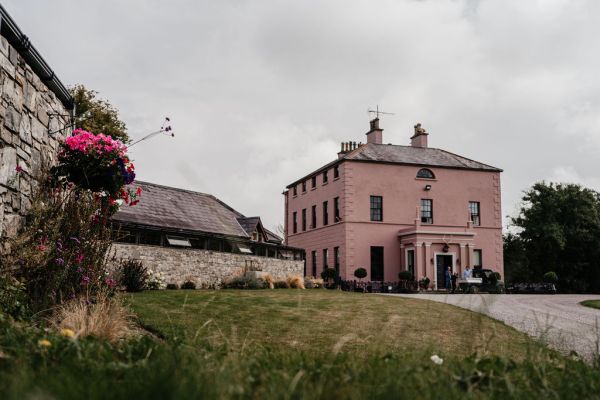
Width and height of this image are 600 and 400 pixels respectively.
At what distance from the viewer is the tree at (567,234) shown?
35688 millimetres

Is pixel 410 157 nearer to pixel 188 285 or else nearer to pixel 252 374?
pixel 188 285

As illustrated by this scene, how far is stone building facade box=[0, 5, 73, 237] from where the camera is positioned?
7.14m

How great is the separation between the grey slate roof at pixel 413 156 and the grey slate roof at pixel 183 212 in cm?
900

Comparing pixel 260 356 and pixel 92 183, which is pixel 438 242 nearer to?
pixel 92 183

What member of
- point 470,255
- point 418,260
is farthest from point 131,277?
point 470,255

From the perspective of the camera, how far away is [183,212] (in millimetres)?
24234

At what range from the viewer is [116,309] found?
6.70 meters

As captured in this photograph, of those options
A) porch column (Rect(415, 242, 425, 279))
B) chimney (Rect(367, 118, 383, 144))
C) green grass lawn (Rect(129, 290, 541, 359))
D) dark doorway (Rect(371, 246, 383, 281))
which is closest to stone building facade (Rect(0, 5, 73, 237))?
green grass lawn (Rect(129, 290, 541, 359))

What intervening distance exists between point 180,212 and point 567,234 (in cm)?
2610

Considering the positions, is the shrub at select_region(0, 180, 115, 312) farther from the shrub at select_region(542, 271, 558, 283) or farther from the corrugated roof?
the shrub at select_region(542, 271, 558, 283)

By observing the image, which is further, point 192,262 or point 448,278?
point 448,278

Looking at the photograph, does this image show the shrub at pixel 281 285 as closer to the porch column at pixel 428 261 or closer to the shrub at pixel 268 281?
the shrub at pixel 268 281

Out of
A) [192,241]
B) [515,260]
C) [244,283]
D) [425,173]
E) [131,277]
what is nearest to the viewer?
[131,277]

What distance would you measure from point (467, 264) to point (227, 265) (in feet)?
53.4
